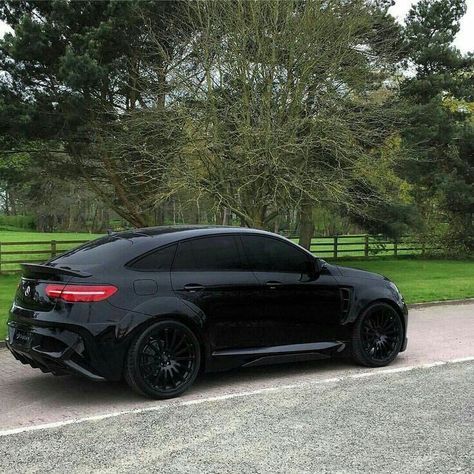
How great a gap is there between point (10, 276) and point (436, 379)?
15894mm

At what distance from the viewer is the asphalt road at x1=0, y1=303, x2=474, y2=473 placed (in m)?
4.21

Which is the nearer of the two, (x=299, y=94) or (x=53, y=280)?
(x=53, y=280)

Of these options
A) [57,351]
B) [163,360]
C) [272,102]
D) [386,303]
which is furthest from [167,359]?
[272,102]


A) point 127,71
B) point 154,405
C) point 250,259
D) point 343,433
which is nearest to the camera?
point 343,433

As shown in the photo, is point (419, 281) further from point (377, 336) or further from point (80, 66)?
point (80, 66)

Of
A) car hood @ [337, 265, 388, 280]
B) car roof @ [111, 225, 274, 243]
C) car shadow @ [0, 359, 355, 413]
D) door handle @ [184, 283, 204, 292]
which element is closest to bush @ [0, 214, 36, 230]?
car shadow @ [0, 359, 355, 413]

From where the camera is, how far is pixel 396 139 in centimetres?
2198

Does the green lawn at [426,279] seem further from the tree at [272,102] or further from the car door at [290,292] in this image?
the car door at [290,292]

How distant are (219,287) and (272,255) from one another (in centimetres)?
84

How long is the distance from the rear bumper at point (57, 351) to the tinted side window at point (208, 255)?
47.0 inches

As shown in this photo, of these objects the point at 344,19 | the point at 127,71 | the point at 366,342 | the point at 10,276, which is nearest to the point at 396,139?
the point at 344,19

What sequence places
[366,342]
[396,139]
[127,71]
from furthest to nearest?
[396,139]
[127,71]
[366,342]

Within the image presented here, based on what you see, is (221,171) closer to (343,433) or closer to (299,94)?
(299,94)

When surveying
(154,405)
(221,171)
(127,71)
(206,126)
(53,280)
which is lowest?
(154,405)
